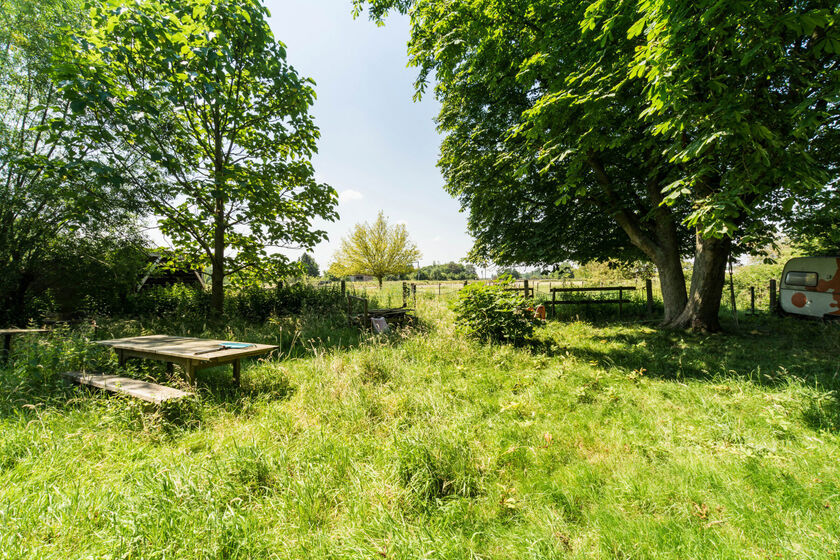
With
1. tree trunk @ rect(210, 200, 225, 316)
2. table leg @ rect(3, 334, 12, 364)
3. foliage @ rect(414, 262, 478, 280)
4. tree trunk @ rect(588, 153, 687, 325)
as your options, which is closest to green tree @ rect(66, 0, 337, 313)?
tree trunk @ rect(210, 200, 225, 316)

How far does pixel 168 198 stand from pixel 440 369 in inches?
295

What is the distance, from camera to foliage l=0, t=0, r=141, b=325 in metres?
5.67

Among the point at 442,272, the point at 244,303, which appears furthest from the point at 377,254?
the point at 442,272

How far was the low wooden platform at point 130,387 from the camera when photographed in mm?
3133

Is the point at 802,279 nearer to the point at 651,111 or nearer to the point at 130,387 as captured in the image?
the point at 651,111

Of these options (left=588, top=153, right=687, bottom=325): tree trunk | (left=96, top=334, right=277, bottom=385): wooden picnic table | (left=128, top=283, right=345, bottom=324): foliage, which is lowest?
(left=96, top=334, right=277, bottom=385): wooden picnic table

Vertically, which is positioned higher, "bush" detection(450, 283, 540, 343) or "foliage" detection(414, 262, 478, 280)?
"foliage" detection(414, 262, 478, 280)

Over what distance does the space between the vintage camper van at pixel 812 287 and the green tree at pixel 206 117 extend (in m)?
14.6

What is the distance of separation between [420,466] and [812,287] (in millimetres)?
13539

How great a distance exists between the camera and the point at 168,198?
21.8 ft

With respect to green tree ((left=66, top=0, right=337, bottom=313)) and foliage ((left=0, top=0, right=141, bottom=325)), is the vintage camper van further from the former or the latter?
foliage ((left=0, top=0, right=141, bottom=325))

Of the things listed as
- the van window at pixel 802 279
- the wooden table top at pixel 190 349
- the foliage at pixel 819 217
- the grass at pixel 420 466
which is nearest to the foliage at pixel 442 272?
the van window at pixel 802 279

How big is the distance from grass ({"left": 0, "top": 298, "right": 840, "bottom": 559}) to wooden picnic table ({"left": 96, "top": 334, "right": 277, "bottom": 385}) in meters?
0.32

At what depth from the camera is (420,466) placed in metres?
2.34
